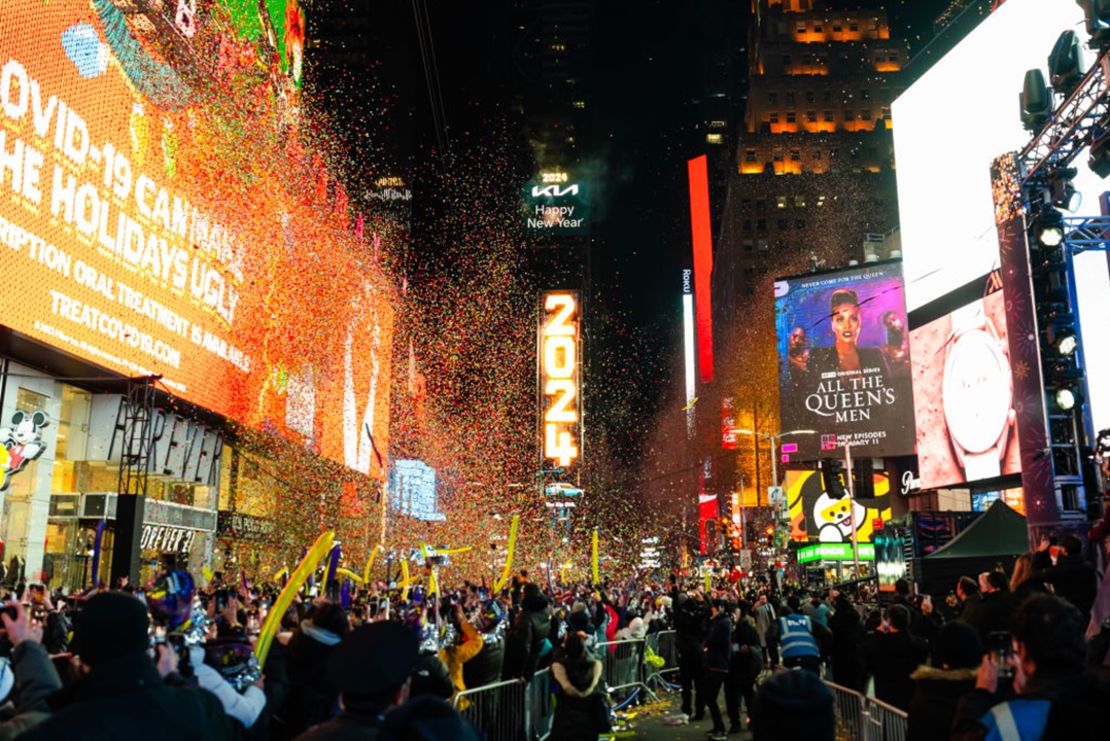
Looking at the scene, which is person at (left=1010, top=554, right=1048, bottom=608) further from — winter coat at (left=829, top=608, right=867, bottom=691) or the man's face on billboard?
the man's face on billboard

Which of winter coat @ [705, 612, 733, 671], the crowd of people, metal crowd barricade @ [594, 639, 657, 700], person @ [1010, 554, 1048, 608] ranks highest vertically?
person @ [1010, 554, 1048, 608]

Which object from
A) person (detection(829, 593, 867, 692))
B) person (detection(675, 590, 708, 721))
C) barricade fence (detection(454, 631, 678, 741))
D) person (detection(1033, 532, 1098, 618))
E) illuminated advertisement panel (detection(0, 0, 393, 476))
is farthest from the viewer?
illuminated advertisement panel (detection(0, 0, 393, 476))

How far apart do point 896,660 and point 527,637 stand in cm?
406

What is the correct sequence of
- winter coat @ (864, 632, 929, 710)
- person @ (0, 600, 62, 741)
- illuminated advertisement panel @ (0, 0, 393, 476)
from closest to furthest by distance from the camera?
person @ (0, 600, 62, 741), winter coat @ (864, 632, 929, 710), illuminated advertisement panel @ (0, 0, 393, 476)

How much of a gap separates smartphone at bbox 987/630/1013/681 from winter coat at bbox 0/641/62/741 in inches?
157

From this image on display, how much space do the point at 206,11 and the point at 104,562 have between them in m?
19.5

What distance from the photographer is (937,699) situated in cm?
531

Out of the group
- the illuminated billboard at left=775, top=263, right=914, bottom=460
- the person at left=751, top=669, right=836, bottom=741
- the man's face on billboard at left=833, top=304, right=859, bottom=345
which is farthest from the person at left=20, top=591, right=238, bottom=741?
the man's face on billboard at left=833, top=304, right=859, bottom=345

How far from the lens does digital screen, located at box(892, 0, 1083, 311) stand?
2438 cm

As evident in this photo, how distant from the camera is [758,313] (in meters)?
102

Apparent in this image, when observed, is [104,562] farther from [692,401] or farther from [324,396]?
[692,401]

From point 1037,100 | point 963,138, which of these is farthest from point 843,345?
point 1037,100

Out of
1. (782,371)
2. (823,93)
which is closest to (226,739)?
(782,371)

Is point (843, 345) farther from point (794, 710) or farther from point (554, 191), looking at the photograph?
point (794, 710)
